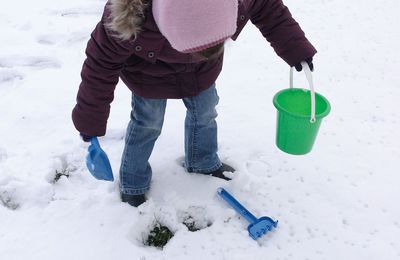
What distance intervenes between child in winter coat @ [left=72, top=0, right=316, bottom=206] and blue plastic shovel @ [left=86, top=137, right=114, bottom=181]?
33 millimetres

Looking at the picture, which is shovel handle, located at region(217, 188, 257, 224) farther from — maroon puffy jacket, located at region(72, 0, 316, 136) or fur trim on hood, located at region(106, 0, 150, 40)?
fur trim on hood, located at region(106, 0, 150, 40)

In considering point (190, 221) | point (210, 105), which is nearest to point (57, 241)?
point (190, 221)

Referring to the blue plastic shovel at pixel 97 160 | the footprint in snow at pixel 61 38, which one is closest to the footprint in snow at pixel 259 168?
the blue plastic shovel at pixel 97 160

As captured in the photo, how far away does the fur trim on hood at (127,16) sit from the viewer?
1062 millimetres

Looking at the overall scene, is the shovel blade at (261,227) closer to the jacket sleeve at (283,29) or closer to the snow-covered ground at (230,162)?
the snow-covered ground at (230,162)

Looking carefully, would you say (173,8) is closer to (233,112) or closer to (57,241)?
(57,241)

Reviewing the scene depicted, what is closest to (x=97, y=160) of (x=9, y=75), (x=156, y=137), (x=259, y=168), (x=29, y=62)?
(x=156, y=137)

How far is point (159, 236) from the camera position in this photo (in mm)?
1587

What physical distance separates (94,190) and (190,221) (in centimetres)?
41

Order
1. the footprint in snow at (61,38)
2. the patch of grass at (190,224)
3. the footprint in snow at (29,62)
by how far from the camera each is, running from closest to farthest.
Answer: the patch of grass at (190,224) → the footprint in snow at (29,62) → the footprint in snow at (61,38)

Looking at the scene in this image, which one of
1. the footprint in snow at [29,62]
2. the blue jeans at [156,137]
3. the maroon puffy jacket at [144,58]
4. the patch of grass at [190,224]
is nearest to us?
the maroon puffy jacket at [144,58]

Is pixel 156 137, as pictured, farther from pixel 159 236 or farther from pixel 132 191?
pixel 159 236

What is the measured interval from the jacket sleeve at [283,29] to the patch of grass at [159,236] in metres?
0.77

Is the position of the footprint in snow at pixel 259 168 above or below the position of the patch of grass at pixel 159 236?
above
